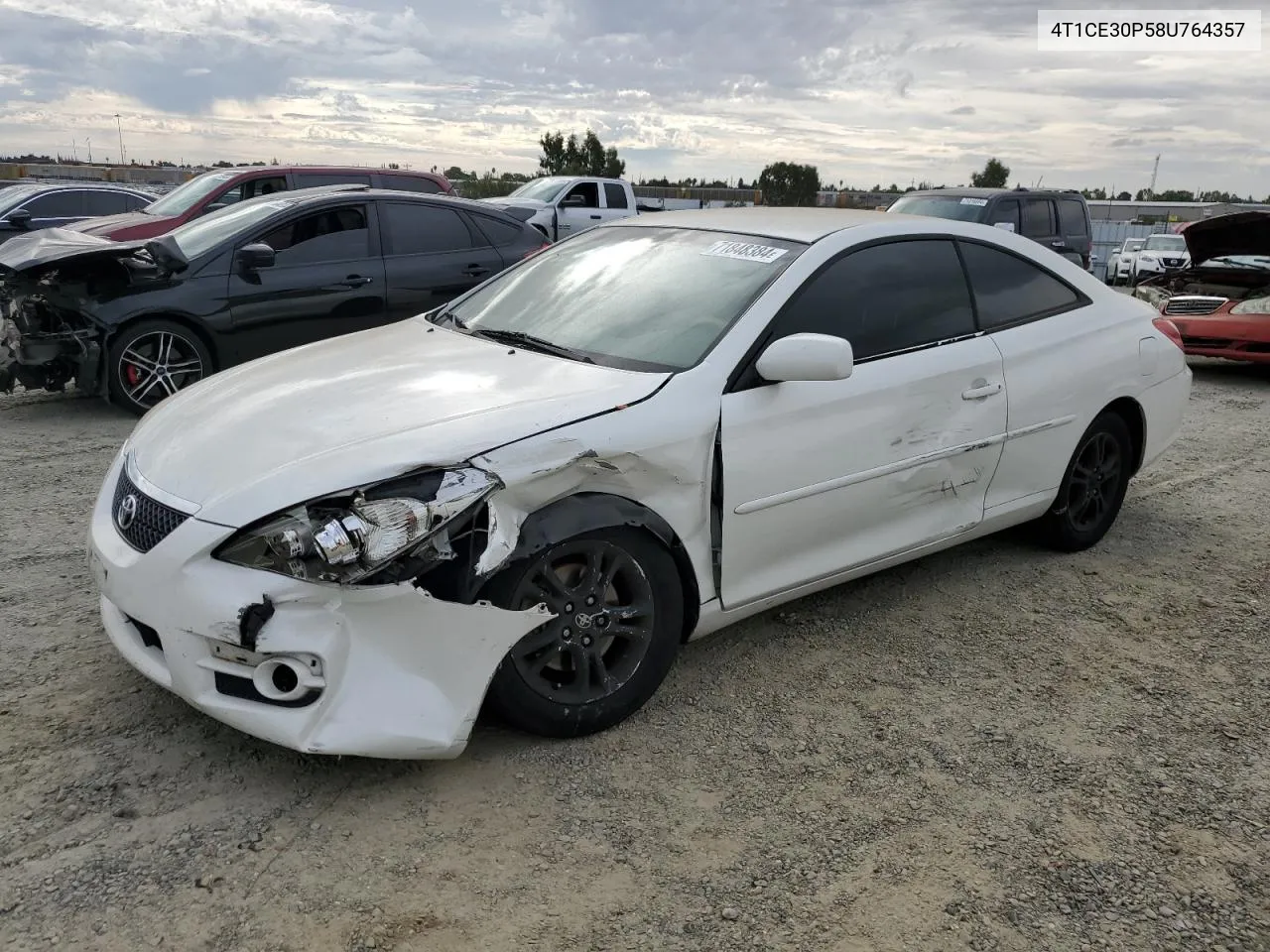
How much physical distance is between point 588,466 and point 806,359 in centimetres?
81

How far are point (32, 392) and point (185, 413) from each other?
5359 mm

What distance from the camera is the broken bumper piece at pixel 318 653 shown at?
259 centimetres

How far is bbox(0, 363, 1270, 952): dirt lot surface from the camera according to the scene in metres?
2.39

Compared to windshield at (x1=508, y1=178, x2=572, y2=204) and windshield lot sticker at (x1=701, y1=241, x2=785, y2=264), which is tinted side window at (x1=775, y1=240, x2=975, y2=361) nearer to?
windshield lot sticker at (x1=701, y1=241, x2=785, y2=264)

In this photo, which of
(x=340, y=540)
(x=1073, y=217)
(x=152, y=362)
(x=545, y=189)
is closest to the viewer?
(x=340, y=540)

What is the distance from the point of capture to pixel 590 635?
9.93 feet

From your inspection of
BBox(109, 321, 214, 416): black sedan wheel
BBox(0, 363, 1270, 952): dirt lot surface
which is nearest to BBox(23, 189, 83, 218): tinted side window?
BBox(109, 321, 214, 416): black sedan wheel

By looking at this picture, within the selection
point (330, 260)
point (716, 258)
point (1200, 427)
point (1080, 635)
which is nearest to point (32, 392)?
point (330, 260)

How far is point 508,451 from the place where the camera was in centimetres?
280

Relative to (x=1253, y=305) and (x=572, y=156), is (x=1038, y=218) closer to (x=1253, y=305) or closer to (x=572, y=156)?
(x=1253, y=305)


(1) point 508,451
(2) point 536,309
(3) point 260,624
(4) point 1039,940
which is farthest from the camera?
(2) point 536,309

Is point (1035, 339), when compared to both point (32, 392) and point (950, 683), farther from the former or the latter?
point (32, 392)

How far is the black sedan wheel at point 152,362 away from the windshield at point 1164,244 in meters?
19.7

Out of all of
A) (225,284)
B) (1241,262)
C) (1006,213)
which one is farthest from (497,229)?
(1006,213)
